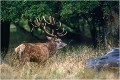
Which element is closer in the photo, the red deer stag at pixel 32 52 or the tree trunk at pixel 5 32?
the red deer stag at pixel 32 52

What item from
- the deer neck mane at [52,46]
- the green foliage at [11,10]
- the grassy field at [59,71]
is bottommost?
the grassy field at [59,71]

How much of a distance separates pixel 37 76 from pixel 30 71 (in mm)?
682

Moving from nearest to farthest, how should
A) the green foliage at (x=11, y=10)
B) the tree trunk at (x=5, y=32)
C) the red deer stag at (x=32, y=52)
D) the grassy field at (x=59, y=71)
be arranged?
1. the grassy field at (x=59, y=71)
2. the red deer stag at (x=32, y=52)
3. the green foliage at (x=11, y=10)
4. the tree trunk at (x=5, y=32)

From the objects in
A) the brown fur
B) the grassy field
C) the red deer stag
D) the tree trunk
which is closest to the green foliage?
the tree trunk

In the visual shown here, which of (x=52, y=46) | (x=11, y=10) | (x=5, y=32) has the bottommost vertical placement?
(x=5, y=32)

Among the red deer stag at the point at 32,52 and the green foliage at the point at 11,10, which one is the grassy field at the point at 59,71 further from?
the green foliage at the point at 11,10

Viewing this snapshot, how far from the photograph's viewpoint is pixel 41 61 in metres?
12.3

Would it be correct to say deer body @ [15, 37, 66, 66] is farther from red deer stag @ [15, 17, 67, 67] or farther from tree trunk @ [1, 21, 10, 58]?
tree trunk @ [1, 21, 10, 58]

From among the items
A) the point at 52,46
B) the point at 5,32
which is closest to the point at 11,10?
the point at 52,46

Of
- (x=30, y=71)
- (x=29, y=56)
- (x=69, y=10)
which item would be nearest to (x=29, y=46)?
(x=29, y=56)

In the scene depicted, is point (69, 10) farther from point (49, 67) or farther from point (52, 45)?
point (49, 67)

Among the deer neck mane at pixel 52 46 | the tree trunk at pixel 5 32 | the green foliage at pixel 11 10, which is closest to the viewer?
the deer neck mane at pixel 52 46

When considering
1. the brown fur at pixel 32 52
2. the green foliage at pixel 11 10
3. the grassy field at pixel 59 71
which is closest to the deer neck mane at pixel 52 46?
the brown fur at pixel 32 52

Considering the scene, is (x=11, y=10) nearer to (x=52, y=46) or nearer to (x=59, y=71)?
(x=52, y=46)
